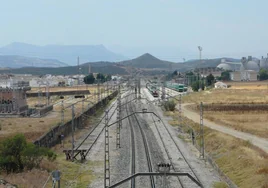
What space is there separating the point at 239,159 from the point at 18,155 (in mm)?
11658

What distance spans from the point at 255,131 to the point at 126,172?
607 inches

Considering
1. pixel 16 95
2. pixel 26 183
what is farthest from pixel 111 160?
pixel 16 95

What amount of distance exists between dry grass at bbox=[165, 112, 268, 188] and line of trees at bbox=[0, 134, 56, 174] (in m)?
9.79

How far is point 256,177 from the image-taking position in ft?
61.9

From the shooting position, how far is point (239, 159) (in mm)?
23344

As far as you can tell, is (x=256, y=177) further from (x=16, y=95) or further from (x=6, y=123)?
(x=16, y=95)

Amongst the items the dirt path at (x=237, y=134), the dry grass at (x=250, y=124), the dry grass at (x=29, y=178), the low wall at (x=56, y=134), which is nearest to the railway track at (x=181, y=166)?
the dirt path at (x=237, y=134)

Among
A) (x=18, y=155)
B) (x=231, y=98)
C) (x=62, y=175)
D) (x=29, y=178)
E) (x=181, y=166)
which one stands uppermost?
(x=18, y=155)

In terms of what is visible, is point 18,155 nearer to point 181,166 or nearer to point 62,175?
point 62,175

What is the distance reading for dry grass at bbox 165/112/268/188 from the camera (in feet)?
62.7

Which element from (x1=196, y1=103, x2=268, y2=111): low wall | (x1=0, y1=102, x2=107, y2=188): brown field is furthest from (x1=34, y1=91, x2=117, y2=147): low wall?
(x1=196, y1=103, x2=268, y2=111): low wall

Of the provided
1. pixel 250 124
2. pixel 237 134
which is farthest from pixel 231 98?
pixel 237 134

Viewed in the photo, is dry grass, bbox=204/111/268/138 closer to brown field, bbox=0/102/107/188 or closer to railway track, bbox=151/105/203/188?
railway track, bbox=151/105/203/188

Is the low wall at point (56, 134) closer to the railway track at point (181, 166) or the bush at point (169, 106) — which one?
the railway track at point (181, 166)
